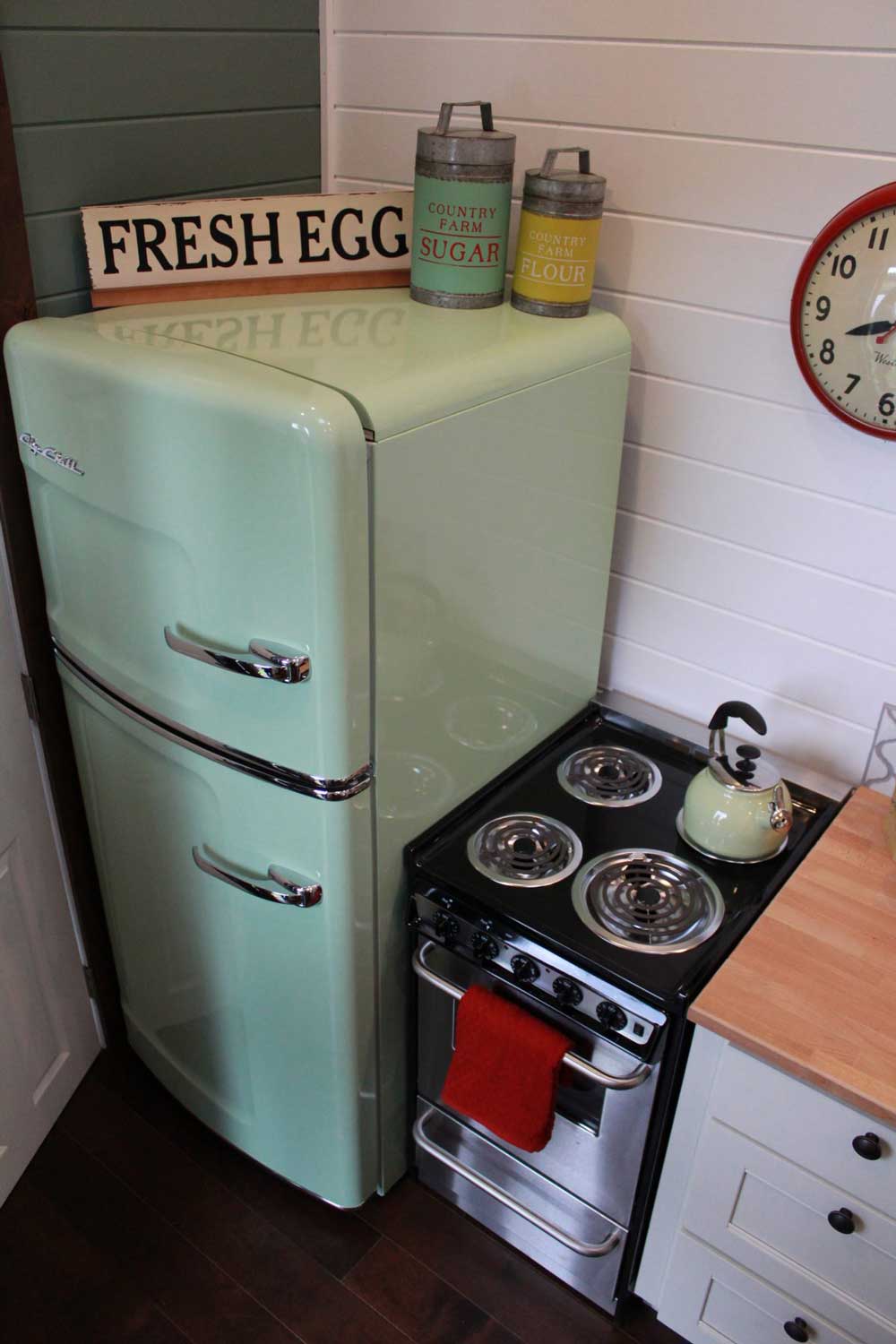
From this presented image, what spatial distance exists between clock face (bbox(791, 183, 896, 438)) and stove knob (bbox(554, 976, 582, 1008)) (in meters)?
0.88

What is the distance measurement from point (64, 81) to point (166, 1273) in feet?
6.09

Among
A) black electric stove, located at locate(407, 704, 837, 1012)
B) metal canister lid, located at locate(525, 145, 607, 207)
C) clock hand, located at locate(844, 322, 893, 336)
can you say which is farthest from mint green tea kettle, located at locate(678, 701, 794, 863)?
metal canister lid, located at locate(525, 145, 607, 207)

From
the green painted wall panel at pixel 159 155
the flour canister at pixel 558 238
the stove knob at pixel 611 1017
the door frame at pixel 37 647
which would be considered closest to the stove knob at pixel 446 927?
the stove knob at pixel 611 1017

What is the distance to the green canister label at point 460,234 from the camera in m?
1.55

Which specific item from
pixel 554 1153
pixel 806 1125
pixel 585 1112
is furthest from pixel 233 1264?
pixel 806 1125

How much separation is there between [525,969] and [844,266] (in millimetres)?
1058

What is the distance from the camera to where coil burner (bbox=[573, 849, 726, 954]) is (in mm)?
1477

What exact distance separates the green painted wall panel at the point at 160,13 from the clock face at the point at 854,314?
97 cm

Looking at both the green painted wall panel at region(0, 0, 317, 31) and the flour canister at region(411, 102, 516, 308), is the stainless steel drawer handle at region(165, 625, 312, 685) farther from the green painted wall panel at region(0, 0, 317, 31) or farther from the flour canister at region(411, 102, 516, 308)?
the green painted wall panel at region(0, 0, 317, 31)

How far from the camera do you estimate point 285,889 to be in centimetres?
152

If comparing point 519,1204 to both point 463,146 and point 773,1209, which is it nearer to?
point 773,1209

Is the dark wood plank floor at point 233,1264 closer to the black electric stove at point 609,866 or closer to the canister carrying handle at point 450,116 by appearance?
the black electric stove at point 609,866

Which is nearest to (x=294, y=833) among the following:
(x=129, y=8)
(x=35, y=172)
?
(x=35, y=172)

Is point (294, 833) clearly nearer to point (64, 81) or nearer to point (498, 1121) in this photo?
point (498, 1121)
